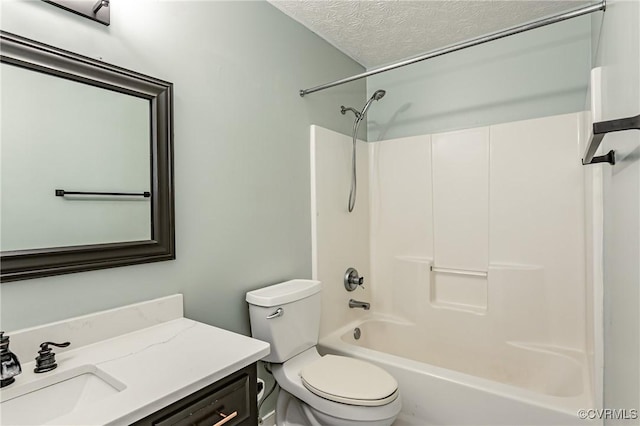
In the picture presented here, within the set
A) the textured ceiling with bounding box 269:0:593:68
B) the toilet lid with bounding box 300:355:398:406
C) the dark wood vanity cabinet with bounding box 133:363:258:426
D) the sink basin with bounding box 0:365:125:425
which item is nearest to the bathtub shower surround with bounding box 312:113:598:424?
the toilet lid with bounding box 300:355:398:406

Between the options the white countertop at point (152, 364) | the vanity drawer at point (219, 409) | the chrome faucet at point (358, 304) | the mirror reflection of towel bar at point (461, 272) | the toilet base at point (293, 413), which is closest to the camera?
the white countertop at point (152, 364)

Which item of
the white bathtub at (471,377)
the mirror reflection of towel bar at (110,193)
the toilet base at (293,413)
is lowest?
the toilet base at (293,413)

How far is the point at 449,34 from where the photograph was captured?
2.26 meters

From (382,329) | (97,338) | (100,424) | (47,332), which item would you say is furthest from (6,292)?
(382,329)

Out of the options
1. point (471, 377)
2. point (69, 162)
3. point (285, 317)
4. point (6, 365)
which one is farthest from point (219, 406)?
point (471, 377)

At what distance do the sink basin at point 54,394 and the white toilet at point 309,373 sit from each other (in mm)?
734

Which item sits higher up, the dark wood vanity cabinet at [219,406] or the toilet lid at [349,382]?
the dark wood vanity cabinet at [219,406]

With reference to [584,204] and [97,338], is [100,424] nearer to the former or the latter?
[97,338]

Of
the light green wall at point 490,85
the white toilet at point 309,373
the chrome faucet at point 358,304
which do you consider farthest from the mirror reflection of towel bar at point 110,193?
the light green wall at point 490,85

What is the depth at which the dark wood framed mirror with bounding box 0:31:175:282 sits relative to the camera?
1.05m

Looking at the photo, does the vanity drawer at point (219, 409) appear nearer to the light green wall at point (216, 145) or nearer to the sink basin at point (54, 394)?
the sink basin at point (54, 394)

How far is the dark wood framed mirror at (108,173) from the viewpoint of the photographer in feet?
3.43

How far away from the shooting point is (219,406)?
1.03 metres

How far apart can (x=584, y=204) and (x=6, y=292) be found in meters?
2.65
